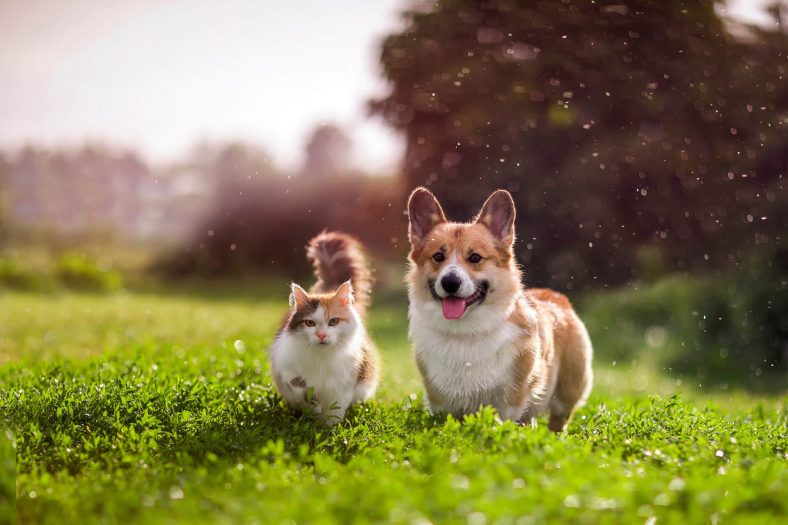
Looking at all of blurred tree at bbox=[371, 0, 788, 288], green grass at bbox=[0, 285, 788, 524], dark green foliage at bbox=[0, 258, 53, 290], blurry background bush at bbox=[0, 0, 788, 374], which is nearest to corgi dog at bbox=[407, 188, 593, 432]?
green grass at bbox=[0, 285, 788, 524]

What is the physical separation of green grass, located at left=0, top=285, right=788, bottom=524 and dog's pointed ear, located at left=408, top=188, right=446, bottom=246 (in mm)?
1396

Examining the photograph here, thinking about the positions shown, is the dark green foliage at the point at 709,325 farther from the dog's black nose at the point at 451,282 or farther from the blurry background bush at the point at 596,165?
the dog's black nose at the point at 451,282

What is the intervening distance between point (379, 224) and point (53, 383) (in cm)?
763

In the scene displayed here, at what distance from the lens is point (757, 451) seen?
4.95 metres

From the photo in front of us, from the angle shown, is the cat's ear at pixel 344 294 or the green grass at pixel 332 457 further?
the cat's ear at pixel 344 294

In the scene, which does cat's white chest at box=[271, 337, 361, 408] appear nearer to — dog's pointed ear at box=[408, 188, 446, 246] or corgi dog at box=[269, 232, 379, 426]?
corgi dog at box=[269, 232, 379, 426]

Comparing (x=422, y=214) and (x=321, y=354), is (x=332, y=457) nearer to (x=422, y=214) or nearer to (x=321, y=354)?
(x=321, y=354)

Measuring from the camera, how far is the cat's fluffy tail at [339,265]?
608 centimetres

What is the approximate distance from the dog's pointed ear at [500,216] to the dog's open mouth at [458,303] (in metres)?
0.44

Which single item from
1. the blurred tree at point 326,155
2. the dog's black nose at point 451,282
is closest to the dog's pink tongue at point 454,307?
the dog's black nose at point 451,282

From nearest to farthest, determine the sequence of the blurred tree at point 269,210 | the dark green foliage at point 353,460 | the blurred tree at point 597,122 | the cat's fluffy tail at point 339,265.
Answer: the dark green foliage at point 353,460
the cat's fluffy tail at point 339,265
the blurred tree at point 597,122
the blurred tree at point 269,210

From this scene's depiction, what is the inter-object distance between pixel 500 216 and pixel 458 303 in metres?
0.76

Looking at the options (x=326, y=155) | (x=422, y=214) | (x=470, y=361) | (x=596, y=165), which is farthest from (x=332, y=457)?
(x=326, y=155)

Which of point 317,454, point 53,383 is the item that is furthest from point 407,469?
point 53,383
